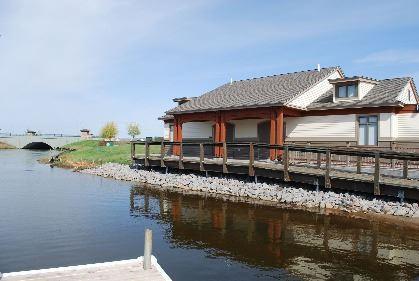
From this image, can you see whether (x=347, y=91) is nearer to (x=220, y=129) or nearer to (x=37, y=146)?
(x=220, y=129)

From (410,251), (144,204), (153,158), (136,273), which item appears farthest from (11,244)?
(153,158)

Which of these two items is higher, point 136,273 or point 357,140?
point 357,140

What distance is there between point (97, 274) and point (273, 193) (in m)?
11.7

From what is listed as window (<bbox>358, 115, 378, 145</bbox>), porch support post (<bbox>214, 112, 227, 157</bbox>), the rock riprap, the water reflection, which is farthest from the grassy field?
the water reflection

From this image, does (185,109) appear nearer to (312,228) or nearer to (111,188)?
(111,188)

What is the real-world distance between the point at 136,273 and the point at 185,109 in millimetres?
23443

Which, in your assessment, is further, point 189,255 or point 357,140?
point 357,140

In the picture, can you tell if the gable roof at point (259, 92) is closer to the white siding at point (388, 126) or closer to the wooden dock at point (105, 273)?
the white siding at point (388, 126)

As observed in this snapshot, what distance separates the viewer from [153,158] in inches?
1027

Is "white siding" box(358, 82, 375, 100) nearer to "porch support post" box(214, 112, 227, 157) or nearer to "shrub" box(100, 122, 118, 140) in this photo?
"porch support post" box(214, 112, 227, 157)

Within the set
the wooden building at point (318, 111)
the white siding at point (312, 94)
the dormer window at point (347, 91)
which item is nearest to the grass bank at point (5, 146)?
the wooden building at point (318, 111)

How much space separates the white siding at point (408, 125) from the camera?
70.0 ft

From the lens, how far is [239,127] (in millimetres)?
29422

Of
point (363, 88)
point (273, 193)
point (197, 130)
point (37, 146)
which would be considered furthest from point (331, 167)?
point (37, 146)
